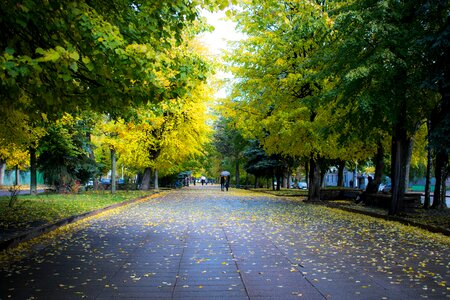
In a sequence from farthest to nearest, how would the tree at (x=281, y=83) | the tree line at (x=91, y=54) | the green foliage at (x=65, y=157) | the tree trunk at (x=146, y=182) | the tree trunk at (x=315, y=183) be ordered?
the tree trunk at (x=146, y=182) → the green foliage at (x=65, y=157) → the tree trunk at (x=315, y=183) → the tree at (x=281, y=83) → the tree line at (x=91, y=54)

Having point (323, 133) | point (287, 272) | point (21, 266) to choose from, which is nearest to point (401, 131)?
point (323, 133)

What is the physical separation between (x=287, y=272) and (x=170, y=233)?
16.3 ft

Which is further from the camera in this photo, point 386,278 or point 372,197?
point 372,197

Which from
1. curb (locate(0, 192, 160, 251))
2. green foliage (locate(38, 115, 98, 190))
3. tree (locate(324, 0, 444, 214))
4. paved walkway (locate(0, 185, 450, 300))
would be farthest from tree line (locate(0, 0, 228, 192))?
green foliage (locate(38, 115, 98, 190))

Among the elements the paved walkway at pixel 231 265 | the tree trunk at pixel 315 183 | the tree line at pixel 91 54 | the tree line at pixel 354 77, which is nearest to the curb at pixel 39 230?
the paved walkway at pixel 231 265

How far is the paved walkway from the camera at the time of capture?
562cm

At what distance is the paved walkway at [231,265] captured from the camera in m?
5.62

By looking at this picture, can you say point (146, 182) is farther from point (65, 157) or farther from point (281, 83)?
point (281, 83)

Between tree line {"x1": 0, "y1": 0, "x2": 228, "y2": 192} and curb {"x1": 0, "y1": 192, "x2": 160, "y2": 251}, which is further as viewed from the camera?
curb {"x1": 0, "y1": 192, "x2": 160, "y2": 251}

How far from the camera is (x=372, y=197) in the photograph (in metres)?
21.2

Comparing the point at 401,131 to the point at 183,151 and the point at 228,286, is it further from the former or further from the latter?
the point at 183,151

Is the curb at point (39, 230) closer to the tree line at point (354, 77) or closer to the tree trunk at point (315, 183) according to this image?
the tree line at point (354, 77)

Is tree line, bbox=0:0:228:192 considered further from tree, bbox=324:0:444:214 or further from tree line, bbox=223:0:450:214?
tree, bbox=324:0:444:214

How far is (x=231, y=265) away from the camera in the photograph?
283 inches
